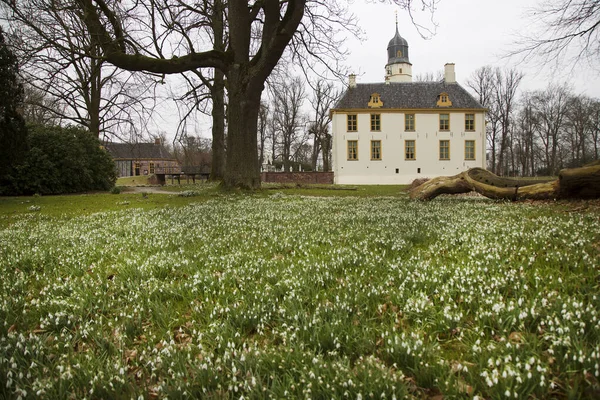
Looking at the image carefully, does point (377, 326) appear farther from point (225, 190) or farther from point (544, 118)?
point (544, 118)

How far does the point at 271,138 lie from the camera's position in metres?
68.9

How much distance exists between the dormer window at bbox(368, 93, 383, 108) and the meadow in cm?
4114

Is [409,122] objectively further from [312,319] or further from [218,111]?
[312,319]

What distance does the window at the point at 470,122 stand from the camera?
145 feet

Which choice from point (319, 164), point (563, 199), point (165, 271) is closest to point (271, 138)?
point (319, 164)

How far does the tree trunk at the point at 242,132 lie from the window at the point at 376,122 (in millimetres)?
30678

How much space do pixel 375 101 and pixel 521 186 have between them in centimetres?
3506

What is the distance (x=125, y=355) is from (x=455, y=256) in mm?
3474

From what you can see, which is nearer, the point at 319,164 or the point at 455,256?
the point at 455,256

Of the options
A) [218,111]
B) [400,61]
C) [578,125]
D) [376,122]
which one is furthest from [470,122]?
[218,111]

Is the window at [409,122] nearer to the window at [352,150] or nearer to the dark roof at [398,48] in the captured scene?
the window at [352,150]

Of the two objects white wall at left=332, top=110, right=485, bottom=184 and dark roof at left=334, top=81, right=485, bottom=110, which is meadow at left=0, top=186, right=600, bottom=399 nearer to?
white wall at left=332, top=110, right=485, bottom=184

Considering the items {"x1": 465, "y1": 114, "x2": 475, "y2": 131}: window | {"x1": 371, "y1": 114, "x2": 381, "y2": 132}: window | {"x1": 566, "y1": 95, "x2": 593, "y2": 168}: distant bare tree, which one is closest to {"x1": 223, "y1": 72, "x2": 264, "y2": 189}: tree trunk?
{"x1": 371, "y1": 114, "x2": 381, "y2": 132}: window

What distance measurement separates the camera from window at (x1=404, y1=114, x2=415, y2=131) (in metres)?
44.3
